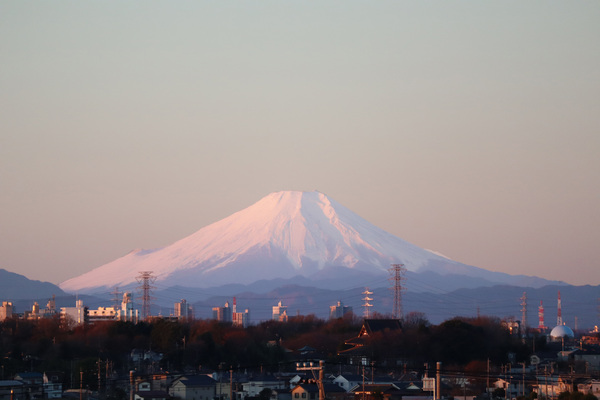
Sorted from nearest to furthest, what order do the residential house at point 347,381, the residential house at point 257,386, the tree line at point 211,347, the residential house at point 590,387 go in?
the residential house at point 590,387 < the residential house at point 347,381 < the residential house at point 257,386 < the tree line at point 211,347

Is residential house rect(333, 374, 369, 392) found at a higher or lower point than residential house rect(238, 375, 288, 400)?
higher

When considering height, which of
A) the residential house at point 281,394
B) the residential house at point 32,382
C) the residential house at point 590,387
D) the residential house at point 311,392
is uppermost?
the residential house at point 590,387

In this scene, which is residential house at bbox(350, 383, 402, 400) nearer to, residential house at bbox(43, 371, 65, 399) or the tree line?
the tree line

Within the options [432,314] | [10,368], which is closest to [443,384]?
[10,368]

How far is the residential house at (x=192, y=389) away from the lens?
38.2 meters

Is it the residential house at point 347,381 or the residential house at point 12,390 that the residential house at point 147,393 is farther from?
the residential house at point 347,381

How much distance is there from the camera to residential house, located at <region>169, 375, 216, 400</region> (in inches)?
1503

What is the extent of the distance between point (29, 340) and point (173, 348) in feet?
23.9

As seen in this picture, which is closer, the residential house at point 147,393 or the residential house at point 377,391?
the residential house at point 377,391

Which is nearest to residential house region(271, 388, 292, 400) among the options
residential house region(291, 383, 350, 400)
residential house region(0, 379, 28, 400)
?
residential house region(291, 383, 350, 400)

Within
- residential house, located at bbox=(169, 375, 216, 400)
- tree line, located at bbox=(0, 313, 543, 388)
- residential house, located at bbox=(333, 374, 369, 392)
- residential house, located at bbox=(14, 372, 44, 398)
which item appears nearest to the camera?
residential house, located at bbox=(14, 372, 44, 398)

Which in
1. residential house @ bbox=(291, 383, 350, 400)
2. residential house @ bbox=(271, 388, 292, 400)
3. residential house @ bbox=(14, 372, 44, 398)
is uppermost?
residential house @ bbox=(14, 372, 44, 398)

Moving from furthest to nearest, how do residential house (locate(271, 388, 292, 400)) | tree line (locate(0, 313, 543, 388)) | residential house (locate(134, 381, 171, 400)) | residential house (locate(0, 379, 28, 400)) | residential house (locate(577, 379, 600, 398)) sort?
tree line (locate(0, 313, 543, 388)), residential house (locate(271, 388, 292, 400)), residential house (locate(0, 379, 28, 400)), residential house (locate(134, 381, 171, 400)), residential house (locate(577, 379, 600, 398))

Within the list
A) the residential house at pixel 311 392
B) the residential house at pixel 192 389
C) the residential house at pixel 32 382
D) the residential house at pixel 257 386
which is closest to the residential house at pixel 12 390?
the residential house at pixel 32 382
